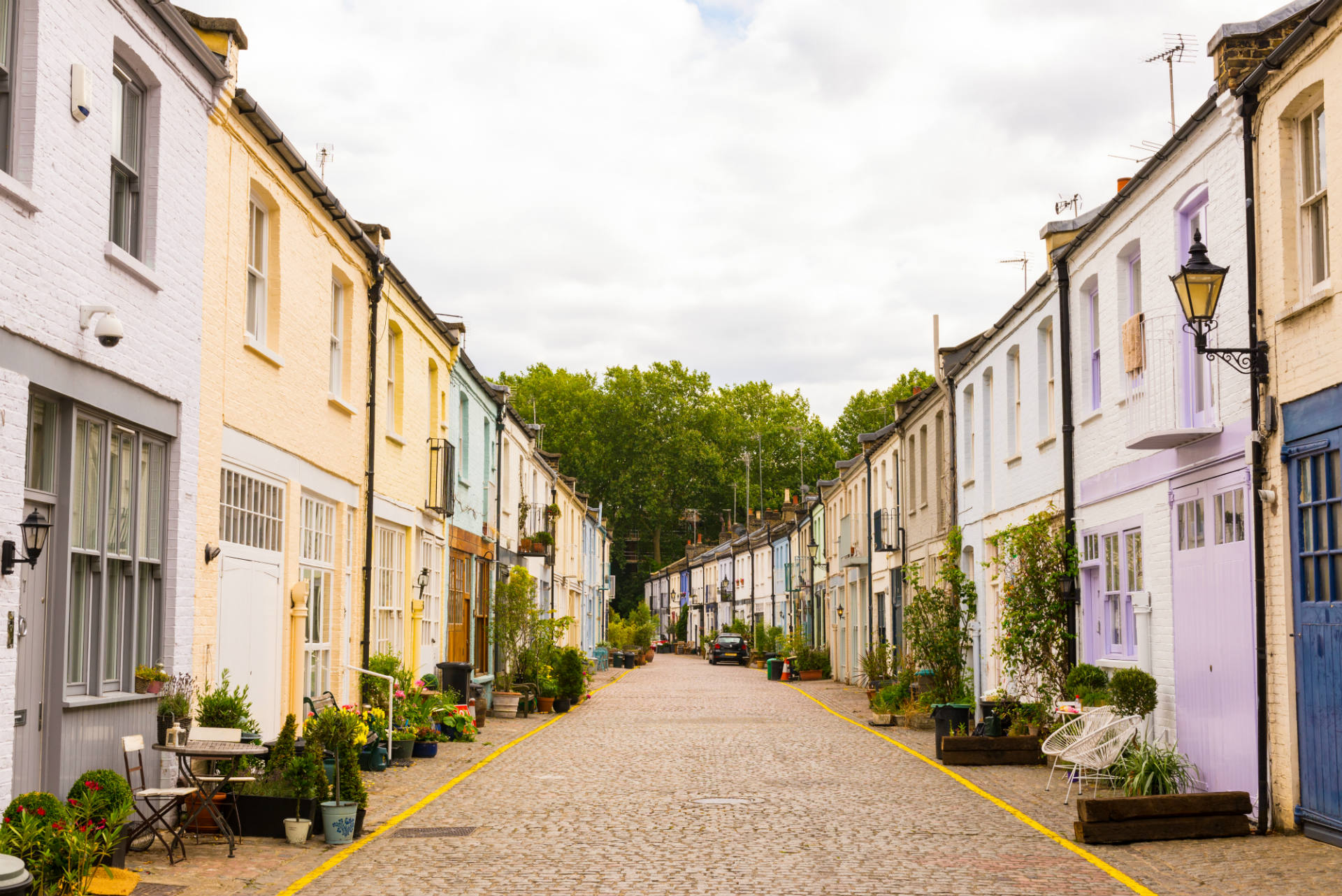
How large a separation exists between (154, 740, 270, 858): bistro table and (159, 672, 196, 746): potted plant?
145 mm

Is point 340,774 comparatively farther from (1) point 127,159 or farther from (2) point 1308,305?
(2) point 1308,305

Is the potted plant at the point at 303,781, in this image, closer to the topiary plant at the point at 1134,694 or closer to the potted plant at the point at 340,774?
the potted plant at the point at 340,774

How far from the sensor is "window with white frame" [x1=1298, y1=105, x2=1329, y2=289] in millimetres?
10164

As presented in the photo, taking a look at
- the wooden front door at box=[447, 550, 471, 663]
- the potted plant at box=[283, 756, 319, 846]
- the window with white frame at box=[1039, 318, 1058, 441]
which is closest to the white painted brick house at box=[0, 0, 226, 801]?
the potted plant at box=[283, 756, 319, 846]

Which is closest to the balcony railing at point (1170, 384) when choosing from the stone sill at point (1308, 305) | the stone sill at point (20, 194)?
the stone sill at point (1308, 305)

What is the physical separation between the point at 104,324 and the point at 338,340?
304 inches

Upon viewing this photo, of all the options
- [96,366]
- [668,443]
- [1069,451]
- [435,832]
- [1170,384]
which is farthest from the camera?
[668,443]

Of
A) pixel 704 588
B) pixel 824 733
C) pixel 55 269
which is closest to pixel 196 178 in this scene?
pixel 55 269

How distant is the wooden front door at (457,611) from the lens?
23625mm

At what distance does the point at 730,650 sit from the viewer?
56.6 meters

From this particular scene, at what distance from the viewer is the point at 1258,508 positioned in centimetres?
1077

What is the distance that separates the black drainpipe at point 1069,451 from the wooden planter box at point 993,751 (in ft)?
3.91

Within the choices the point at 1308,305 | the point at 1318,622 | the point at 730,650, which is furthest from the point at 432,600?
the point at 730,650

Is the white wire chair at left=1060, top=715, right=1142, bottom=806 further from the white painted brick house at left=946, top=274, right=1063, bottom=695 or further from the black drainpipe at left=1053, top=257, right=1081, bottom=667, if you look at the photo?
the white painted brick house at left=946, top=274, right=1063, bottom=695
